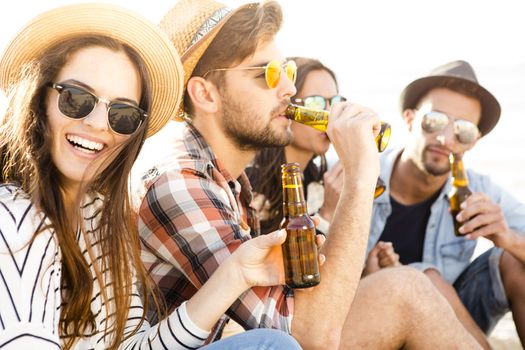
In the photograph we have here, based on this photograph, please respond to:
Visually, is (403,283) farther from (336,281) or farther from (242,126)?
(242,126)

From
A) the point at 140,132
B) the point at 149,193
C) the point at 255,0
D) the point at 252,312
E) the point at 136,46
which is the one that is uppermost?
the point at 255,0

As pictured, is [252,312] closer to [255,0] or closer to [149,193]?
[149,193]

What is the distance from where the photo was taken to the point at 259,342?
2.35 metres

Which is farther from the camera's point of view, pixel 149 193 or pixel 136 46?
pixel 149 193

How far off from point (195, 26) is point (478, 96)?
Result: 8.73 feet

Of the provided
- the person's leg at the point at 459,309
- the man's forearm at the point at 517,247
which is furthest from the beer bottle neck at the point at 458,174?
the person's leg at the point at 459,309

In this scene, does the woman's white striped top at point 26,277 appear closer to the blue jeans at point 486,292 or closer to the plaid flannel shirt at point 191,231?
the plaid flannel shirt at point 191,231

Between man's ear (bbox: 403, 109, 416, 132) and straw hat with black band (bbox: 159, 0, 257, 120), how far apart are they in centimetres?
241

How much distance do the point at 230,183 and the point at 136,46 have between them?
922mm

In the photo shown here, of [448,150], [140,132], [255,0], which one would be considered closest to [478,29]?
[448,150]

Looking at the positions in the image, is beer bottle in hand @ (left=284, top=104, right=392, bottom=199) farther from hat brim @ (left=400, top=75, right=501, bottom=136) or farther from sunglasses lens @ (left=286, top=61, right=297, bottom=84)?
hat brim @ (left=400, top=75, right=501, bottom=136)

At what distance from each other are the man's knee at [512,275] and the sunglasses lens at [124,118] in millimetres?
2935

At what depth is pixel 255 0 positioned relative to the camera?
374 cm

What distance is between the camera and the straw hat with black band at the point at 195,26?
3473 mm
